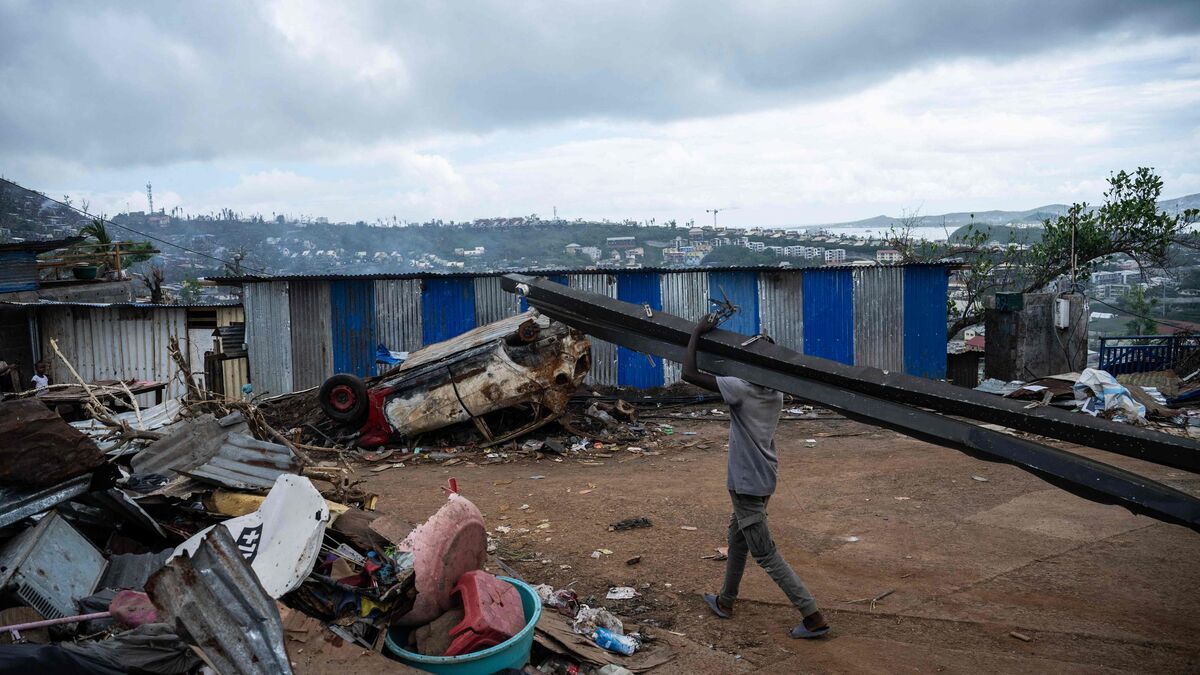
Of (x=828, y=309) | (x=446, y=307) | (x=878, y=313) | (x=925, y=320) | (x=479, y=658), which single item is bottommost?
(x=479, y=658)

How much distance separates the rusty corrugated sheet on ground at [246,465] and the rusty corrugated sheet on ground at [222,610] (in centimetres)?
182

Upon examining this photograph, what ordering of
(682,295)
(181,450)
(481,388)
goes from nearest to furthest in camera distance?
(181,450)
(481,388)
(682,295)

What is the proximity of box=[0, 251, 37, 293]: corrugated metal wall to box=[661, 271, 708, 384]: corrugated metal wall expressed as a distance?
1754 centimetres

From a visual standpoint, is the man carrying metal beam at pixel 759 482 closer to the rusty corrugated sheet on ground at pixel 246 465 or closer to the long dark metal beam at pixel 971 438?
the long dark metal beam at pixel 971 438

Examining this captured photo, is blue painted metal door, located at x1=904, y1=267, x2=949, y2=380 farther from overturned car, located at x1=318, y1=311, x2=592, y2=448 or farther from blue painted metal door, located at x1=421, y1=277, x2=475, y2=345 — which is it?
blue painted metal door, located at x1=421, y1=277, x2=475, y2=345

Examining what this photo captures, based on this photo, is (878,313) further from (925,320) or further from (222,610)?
(222,610)

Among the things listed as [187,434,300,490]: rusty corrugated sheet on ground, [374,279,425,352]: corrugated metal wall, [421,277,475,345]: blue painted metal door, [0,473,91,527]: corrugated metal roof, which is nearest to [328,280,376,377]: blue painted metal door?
[374,279,425,352]: corrugated metal wall

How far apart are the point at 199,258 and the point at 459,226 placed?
67.3 feet

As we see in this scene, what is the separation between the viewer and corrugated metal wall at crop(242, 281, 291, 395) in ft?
47.5

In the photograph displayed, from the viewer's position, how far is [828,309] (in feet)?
50.7

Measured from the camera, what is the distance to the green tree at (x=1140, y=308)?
23953 mm

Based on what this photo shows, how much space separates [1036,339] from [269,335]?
1536 centimetres

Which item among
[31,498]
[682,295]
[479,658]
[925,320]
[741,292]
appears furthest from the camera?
[925,320]

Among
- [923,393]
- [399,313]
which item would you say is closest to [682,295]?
[399,313]
